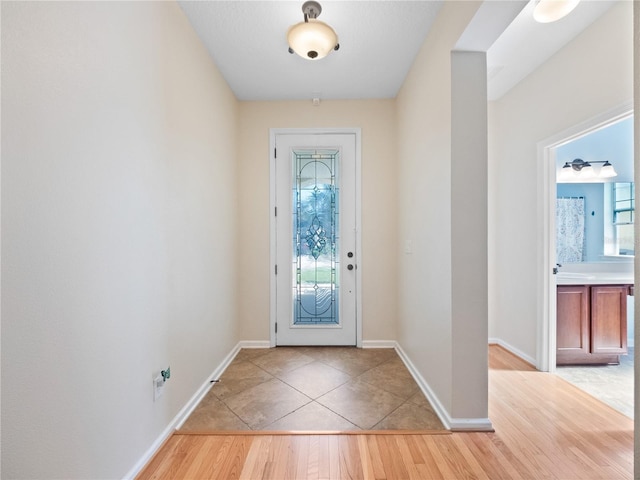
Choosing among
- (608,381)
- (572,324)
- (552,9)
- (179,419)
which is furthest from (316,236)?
(608,381)

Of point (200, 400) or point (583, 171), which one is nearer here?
point (200, 400)

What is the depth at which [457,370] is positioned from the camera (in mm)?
1751

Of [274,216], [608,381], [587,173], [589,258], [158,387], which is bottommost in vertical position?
[608,381]

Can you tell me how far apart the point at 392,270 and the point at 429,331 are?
1063 mm

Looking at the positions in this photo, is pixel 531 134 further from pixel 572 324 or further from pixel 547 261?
pixel 572 324

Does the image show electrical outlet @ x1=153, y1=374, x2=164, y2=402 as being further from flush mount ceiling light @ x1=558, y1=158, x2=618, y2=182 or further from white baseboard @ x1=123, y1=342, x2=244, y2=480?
flush mount ceiling light @ x1=558, y1=158, x2=618, y2=182

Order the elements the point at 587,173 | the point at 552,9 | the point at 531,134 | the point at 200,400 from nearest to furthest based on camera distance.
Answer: the point at 552,9 < the point at 200,400 < the point at 531,134 < the point at 587,173

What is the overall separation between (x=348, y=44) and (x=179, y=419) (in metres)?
2.94

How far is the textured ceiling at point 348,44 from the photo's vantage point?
1.89 meters

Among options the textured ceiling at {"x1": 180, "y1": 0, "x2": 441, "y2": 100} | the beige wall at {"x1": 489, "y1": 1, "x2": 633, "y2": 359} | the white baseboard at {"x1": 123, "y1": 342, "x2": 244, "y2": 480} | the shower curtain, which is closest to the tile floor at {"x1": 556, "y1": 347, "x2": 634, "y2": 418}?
the beige wall at {"x1": 489, "y1": 1, "x2": 633, "y2": 359}

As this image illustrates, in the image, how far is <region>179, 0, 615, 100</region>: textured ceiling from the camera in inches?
74.5

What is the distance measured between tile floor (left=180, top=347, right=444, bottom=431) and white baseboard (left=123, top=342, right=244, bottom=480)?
39 mm

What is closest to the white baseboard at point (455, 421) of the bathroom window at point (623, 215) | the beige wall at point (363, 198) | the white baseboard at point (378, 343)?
the white baseboard at point (378, 343)

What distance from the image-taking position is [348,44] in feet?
7.30
